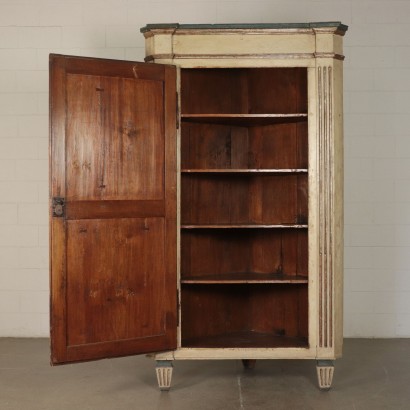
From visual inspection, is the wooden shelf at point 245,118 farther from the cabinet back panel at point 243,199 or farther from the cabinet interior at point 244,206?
the cabinet back panel at point 243,199

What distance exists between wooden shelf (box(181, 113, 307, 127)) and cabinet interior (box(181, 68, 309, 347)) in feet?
0.04

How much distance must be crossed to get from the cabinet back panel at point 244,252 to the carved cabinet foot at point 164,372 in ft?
2.12

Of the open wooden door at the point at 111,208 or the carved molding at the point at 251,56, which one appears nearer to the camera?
the open wooden door at the point at 111,208

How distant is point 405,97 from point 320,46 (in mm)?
1905

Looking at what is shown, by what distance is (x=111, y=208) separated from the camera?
447cm

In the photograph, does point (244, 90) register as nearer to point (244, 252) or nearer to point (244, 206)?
point (244, 206)

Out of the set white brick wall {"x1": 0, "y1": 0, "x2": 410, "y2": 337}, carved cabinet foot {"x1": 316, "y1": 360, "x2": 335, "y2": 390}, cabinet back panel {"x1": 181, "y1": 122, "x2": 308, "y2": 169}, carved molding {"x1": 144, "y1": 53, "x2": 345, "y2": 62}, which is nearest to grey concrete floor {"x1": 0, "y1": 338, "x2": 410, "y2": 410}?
carved cabinet foot {"x1": 316, "y1": 360, "x2": 335, "y2": 390}

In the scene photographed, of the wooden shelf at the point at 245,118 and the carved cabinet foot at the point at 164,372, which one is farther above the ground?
the wooden shelf at the point at 245,118

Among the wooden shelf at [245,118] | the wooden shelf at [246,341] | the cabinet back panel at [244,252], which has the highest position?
the wooden shelf at [245,118]

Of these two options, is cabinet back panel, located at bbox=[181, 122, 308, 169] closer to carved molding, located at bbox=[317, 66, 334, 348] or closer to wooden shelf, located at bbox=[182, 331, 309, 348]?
carved molding, located at bbox=[317, 66, 334, 348]

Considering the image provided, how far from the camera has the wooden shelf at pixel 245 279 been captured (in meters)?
4.79

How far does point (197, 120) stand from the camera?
5.03 meters

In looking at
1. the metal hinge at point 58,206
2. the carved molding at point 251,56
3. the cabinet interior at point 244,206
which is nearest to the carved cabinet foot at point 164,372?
the cabinet interior at point 244,206

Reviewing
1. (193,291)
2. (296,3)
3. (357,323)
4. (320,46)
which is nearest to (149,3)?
(296,3)
